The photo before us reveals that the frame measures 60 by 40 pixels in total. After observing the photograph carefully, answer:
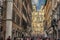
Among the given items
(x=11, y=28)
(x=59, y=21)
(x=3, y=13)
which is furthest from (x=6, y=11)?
(x=59, y=21)

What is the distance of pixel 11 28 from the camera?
3169 centimetres

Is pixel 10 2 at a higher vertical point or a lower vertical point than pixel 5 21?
higher

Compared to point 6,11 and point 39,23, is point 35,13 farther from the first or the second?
point 6,11

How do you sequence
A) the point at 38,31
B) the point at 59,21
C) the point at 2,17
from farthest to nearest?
the point at 38,31, the point at 59,21, the point at 2,17

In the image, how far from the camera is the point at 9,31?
31203 millimetres

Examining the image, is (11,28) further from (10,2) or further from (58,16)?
(58,16)

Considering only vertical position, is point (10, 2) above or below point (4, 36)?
above

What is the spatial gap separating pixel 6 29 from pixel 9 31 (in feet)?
1.85

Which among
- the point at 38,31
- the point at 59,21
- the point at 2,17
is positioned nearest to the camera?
the point at 2,17

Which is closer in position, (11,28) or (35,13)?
(11,28)

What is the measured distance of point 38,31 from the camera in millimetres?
130625

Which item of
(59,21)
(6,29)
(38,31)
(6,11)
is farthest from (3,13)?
(38,31)

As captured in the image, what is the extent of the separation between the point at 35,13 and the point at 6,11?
10305 cm

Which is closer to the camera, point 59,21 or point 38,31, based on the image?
point 59,21
